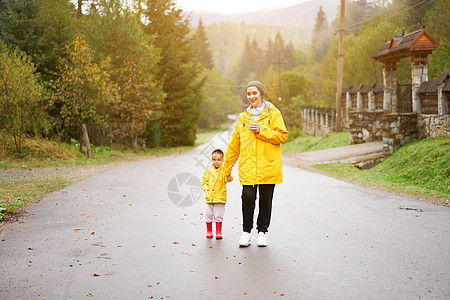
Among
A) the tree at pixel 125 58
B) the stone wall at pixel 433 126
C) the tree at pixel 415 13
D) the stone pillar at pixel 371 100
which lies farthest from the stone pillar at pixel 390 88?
the tree at pixel 415 13

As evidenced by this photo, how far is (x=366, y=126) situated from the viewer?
23.3m

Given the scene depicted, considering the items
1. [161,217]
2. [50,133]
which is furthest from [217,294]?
[50,133]

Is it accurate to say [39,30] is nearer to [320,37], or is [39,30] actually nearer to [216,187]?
[216,187]

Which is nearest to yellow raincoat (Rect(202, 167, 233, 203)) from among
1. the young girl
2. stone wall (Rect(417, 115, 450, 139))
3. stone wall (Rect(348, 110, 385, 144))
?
the young girl

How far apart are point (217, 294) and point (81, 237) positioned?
3004 mm

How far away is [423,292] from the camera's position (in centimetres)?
445

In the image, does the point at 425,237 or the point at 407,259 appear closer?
the point at 407,259

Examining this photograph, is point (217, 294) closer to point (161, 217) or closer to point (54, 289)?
point (54, 289)

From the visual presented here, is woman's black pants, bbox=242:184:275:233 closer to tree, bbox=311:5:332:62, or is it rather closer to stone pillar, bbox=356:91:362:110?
stone pillar, bbox=356:91:362:110

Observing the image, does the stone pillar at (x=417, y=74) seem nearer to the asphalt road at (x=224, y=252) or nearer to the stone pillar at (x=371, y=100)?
the stone pillar at (x=371, y=100)

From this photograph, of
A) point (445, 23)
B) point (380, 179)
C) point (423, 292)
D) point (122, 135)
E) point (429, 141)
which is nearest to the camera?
point (423, 292)

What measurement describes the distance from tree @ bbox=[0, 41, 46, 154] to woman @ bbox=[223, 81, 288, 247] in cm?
1393

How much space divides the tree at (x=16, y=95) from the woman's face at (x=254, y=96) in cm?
1398

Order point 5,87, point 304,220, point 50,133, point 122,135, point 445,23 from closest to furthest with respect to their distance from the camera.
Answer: point 304,220, point 5,87, point 50,133, point 122,135, point 445,23
